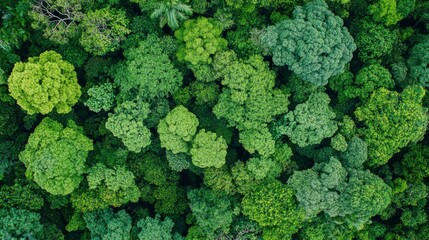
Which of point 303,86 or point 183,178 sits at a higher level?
point 303,86

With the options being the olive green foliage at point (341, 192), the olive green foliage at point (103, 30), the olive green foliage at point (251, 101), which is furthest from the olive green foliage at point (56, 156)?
the olive green foliage at point (341, 192)

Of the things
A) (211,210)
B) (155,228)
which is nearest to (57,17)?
(155,228)

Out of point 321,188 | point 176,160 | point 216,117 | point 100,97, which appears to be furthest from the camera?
point 216,117

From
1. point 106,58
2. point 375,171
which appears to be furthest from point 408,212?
point 106,58

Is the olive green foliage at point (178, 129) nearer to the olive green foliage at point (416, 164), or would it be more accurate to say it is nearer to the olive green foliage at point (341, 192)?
the olive green foliage at point (341, 192)

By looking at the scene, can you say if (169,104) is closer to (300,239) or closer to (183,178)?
(183,178)

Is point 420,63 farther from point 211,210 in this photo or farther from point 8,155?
point 8,155

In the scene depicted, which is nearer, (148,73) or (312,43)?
(312,43)
